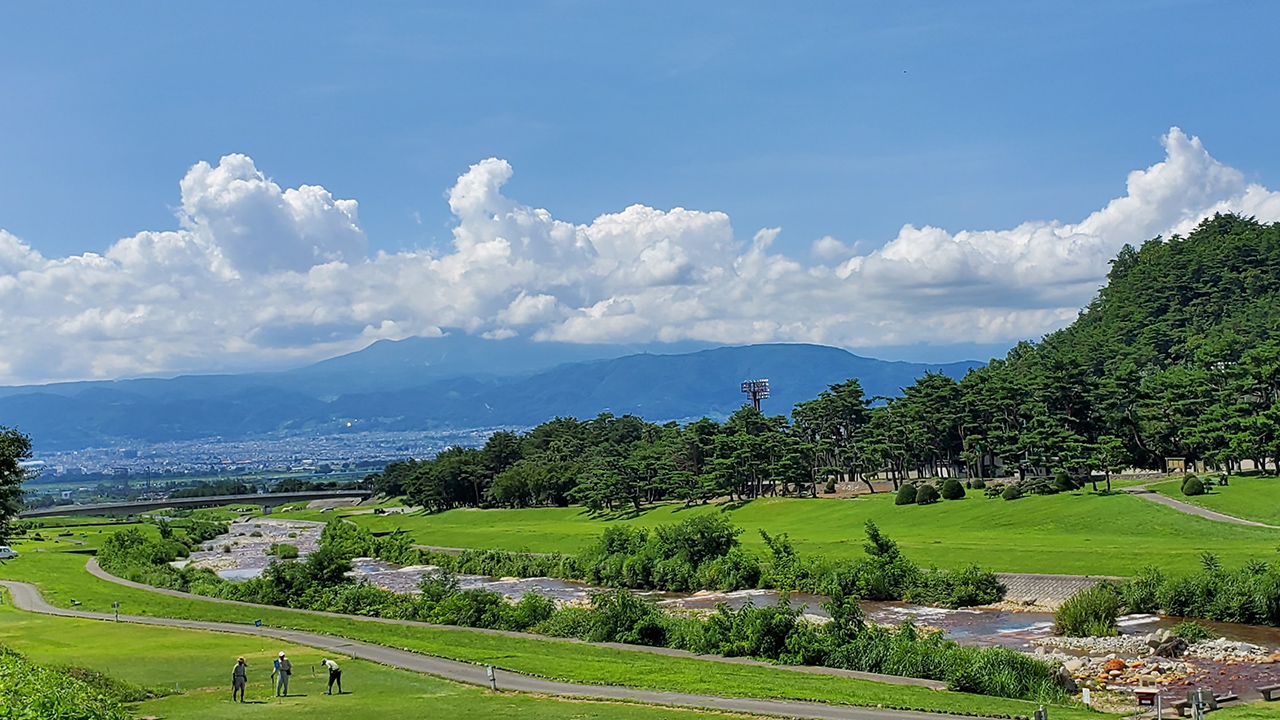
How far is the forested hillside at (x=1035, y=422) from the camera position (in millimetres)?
76562

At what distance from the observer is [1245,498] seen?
5875 centimetres

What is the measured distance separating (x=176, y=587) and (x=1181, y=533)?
59.7 metres

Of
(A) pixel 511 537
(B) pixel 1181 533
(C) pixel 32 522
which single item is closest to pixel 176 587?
(A) pixel 511 537

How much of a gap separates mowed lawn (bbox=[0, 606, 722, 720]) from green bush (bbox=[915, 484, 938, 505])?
168 ft

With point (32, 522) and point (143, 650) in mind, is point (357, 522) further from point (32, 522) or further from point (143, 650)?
point (143, 650)

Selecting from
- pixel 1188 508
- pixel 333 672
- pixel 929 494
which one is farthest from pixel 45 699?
pixel 929 494

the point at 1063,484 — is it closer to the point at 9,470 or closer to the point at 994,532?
the point at 994,532

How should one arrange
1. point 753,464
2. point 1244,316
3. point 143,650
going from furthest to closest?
point 1244,316 → point 753,464 → point 143,650

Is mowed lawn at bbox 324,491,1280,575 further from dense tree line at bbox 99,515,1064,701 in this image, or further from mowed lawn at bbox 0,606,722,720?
mowed lawn at bbox 0,606,722,720

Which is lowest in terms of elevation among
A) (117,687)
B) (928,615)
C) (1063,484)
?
(928,615)

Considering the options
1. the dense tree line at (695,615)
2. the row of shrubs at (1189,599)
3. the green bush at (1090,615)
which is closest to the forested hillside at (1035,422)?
the dense tree line at (695,615)

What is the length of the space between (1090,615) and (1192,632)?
355 cm

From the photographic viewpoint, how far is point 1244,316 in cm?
10919

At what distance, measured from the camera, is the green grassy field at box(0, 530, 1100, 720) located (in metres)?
25.7
